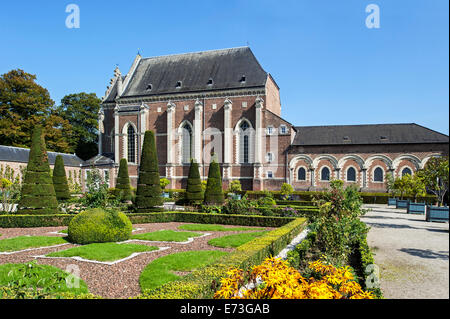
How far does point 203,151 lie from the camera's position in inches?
1453

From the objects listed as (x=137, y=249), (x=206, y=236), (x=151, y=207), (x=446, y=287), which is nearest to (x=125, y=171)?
(x=151, y=207)

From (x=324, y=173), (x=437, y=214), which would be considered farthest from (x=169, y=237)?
(x=324, y=173)

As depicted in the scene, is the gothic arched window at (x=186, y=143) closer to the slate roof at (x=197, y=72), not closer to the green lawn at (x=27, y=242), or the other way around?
the slate roof at (x=197, y=72)

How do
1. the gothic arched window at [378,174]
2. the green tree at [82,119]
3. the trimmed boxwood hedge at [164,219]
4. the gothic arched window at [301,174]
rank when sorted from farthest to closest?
the green tree at [82,119] → the gothic arched window at [301,174] → the gothic arched window at [378,174] → the trimmed boxwood hedge at [164,219]

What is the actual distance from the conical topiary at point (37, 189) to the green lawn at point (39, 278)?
914 centimetres

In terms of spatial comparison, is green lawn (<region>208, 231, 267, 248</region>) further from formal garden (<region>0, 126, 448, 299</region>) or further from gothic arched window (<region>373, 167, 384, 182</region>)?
gothic arched window (<region>373, 167, 384, 182</region>)

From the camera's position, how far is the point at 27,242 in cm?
1034

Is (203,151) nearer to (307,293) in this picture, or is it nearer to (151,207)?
(151,207)

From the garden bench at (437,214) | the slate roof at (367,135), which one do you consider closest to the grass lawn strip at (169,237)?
the garden bench at (437,214)

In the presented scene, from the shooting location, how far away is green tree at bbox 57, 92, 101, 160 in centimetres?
4909

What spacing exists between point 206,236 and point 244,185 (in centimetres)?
2261

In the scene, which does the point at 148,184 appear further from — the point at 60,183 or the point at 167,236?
the point at 60,183

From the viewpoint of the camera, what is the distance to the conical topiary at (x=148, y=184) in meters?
17.1
